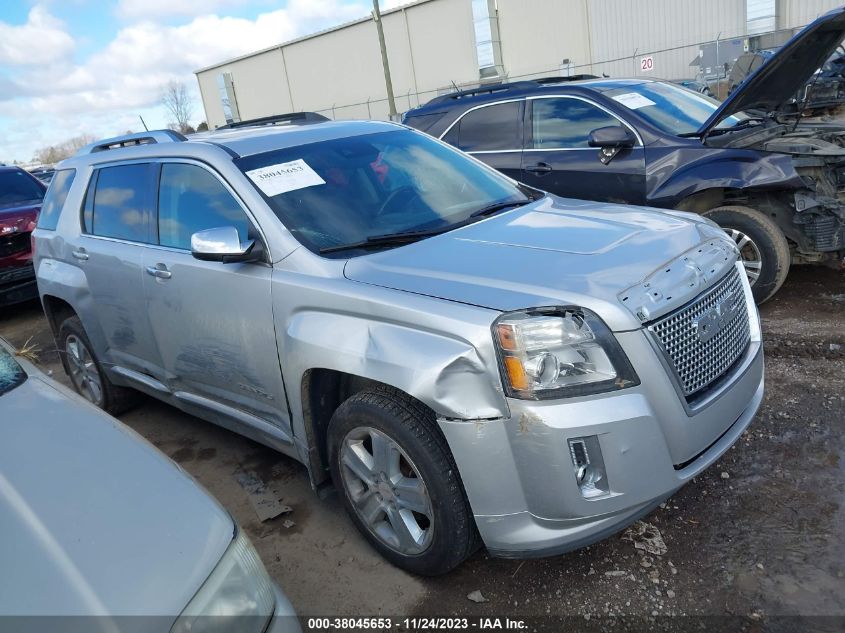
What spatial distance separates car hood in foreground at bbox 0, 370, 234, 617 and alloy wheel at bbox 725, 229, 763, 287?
4.32 m

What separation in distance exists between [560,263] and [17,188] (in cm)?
896

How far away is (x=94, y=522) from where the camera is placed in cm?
159

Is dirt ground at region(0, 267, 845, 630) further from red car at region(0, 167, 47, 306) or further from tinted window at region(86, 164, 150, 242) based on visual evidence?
red car at region(0, 167, 47, 306)

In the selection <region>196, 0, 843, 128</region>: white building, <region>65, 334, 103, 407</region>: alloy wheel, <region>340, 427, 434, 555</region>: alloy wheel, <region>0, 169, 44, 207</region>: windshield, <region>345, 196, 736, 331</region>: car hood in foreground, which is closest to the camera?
<region>345, 196, 736, 331</region>: car hood in foreground

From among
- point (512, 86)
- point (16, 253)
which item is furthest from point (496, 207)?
point (16, 253)

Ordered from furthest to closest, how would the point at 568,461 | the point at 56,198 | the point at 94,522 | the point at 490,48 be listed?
the point at 490,48
the point at 56,198
the point at 568,461
the point at 94,522

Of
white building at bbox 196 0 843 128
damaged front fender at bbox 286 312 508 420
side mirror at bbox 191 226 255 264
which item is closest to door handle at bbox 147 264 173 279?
side mirror at bbox 191 226 255 264

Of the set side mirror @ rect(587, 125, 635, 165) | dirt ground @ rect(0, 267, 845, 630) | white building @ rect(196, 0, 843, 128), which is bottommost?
dirt ground @ rect(0, 267, 845, 630)

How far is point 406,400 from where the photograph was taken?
8.16 ft

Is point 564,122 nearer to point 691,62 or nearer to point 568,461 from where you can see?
point 568,461

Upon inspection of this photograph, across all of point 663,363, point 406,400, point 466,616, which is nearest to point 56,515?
point 406,400

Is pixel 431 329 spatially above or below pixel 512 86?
Answer: below

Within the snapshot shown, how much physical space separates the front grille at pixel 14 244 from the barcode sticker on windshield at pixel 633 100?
6755mm

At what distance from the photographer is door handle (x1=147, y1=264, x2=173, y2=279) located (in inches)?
135
